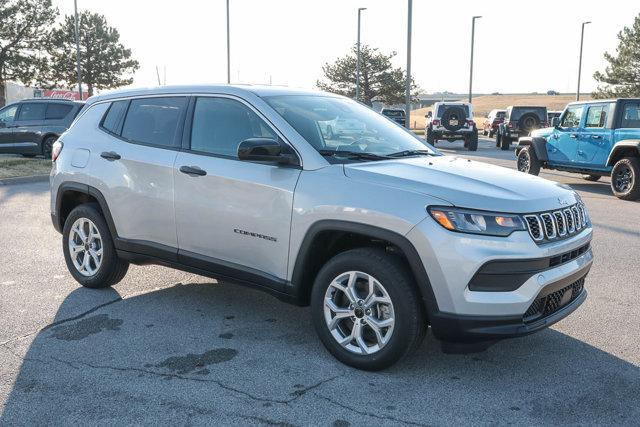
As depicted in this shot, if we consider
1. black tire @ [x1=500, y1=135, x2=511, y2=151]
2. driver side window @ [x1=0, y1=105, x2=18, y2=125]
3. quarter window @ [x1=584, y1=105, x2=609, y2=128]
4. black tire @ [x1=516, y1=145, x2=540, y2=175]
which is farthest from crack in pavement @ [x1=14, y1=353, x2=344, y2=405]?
black tire @ [x1=500, y1=135, x2=511, y2=151]

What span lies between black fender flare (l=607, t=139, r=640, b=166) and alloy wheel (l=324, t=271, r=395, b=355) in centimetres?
926

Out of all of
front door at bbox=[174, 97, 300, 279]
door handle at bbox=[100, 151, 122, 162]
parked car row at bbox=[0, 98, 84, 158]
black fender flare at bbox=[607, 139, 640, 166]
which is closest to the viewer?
front door at bbox=[174, 97, 300, 279]

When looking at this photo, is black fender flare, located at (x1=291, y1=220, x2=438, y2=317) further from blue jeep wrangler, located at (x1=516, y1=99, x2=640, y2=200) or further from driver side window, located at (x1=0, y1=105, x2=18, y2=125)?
driver side window, located at (x1=0, y1=105, x2=18, y2=125)

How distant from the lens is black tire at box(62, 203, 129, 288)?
17.4ft

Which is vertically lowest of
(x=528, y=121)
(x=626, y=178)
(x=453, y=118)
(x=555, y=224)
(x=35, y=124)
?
(x=626, y=178)

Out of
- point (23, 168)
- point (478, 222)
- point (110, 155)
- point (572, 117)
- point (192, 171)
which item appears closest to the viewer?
point (478, 222)

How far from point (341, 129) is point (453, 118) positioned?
2146 cm

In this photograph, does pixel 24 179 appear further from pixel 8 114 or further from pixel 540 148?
pixel 540 148

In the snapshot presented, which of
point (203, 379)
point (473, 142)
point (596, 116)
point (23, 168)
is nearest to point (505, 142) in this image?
point (473, 142)

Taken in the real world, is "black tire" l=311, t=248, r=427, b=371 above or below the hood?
below

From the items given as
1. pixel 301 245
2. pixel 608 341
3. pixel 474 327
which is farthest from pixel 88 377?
pixel 608 341

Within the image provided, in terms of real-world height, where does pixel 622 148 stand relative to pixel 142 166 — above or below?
below

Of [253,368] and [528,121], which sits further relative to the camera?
[528,121]

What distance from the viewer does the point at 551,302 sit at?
3711 mm
